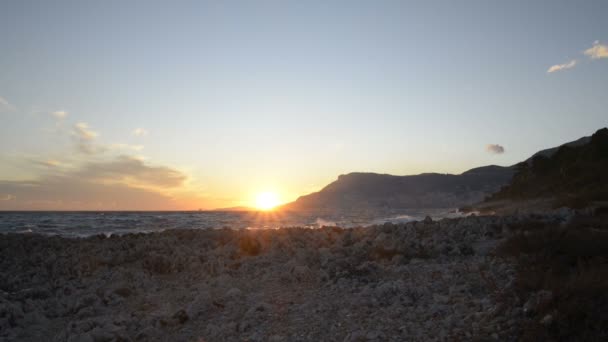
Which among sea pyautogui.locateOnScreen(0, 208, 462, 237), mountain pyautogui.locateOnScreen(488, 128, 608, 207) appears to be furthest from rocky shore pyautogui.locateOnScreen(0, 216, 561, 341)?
mountain pyautogui.locateOnScreen(488, 128, 608, 207)

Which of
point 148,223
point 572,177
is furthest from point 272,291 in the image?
point 572,177

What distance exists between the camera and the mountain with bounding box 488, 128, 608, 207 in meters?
35.7

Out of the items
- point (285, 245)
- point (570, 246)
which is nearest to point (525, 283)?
point (570, 246)

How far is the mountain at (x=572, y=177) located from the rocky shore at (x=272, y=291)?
24181 millimetres

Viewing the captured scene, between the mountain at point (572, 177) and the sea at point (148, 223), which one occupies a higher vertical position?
the mountain at point (572, 177)

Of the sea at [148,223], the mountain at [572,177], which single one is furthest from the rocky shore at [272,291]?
the mountain at [572,177]

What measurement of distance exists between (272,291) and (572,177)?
2291 inches

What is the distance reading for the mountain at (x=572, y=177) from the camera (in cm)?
3568

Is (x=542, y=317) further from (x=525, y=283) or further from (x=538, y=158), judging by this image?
(x=538, y=158)

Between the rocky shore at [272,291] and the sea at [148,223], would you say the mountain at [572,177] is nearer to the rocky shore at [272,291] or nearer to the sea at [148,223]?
the sea at [148,223]

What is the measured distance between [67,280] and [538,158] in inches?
3552

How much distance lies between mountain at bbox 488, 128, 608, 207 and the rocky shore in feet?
79.3

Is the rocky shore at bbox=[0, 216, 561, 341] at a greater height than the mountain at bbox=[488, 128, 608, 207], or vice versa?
the mountain at bbox=[488, 128, 608, 207]

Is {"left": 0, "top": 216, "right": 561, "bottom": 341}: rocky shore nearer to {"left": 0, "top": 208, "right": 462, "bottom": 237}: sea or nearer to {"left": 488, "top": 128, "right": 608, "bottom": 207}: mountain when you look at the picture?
{"left": 0, "top": 208, "right": 462, "bottom": 237}: sea
